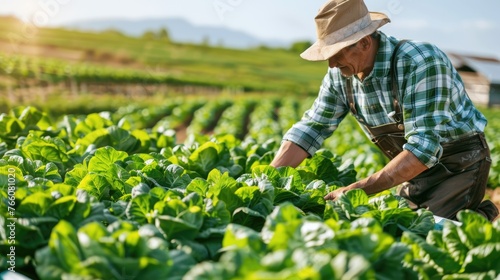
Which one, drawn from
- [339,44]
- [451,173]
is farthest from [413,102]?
[451,173]

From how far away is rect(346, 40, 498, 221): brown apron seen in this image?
365cm

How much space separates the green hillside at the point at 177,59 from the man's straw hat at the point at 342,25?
1836 inches

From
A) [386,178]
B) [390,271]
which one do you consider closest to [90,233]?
[390,271]

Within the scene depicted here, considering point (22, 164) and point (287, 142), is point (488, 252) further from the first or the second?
point (22, 164)

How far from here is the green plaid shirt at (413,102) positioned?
3146mm

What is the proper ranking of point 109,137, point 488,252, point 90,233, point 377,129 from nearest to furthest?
1. point 90,233
2. point 488,252
3. point 377,129
4. point 109,137

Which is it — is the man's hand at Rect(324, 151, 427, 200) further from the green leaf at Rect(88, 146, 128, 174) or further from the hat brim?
the green leaf at Rect(88, 146, 128, 174)

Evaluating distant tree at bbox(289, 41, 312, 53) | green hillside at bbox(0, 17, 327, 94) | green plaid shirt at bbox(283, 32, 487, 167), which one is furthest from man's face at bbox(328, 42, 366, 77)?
distant tree at bbox(289, 41, 312, 53)

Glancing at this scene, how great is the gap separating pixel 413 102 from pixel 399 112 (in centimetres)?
25

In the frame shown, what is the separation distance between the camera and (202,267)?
5.23 feet

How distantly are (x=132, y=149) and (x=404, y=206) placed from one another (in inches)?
87.8

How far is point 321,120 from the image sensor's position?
155 inches

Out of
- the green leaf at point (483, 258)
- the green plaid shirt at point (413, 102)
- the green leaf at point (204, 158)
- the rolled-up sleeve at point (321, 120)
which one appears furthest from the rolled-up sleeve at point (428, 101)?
the green leaf at point (204, 158)

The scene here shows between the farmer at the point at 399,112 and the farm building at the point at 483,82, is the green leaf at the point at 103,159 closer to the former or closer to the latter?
the farmer at the point at 399,112
